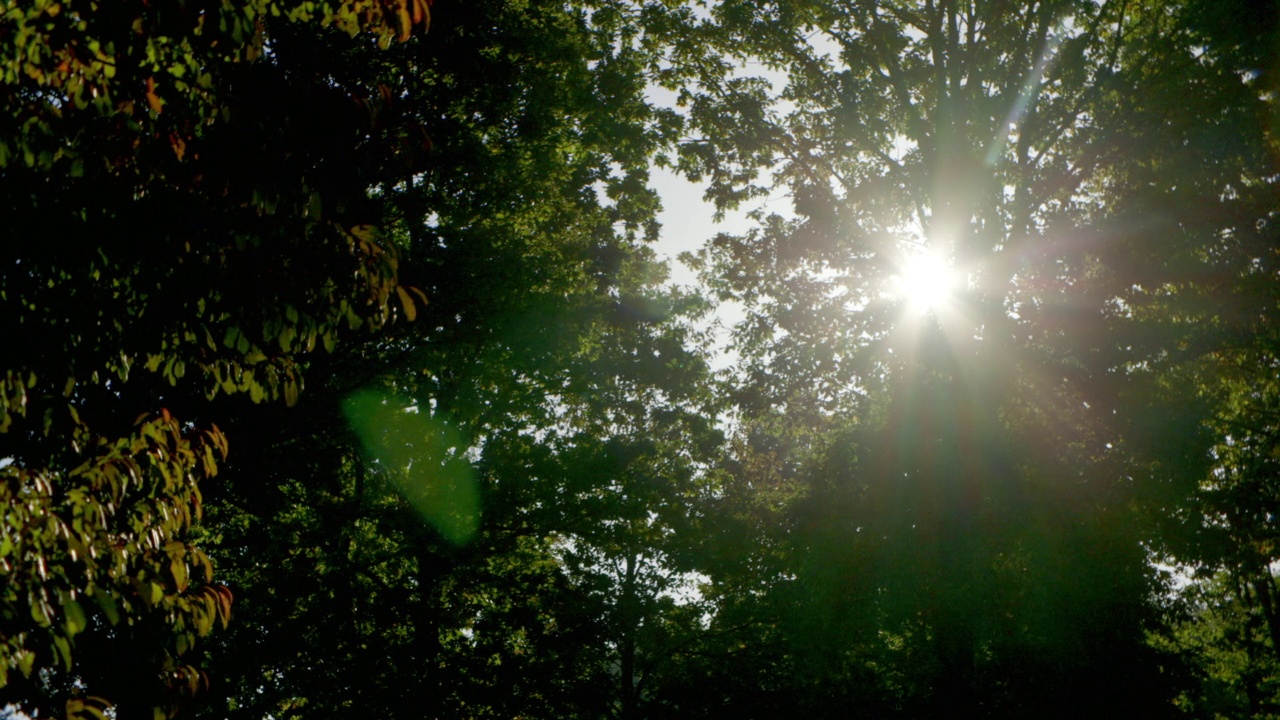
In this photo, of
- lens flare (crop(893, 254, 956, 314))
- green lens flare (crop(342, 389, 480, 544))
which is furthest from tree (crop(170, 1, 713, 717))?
lens flare (crop(893, 254, 956, 314))

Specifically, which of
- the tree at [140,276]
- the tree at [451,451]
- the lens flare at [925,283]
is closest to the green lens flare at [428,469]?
the tree at [451,451]

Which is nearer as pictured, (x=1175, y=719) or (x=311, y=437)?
(x=311, y=437)

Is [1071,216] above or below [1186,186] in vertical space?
above

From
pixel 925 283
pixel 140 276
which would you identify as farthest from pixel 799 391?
pixel 140 276

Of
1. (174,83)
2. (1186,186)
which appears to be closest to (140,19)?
(174,83)

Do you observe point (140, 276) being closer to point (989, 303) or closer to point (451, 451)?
point (451, 451)

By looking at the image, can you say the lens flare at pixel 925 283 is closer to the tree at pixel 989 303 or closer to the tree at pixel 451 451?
the tree at pixel 989 303

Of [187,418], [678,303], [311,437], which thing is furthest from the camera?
[678,303]

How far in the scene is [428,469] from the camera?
13328 millimetres

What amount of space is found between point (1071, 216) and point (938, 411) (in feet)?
16.3

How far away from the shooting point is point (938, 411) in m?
15.1

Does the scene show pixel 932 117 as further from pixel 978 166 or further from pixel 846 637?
pixel 846 637

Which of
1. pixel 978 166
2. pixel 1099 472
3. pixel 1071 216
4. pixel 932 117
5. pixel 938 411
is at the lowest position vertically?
pixel 1099 472

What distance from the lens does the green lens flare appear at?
510 inches
